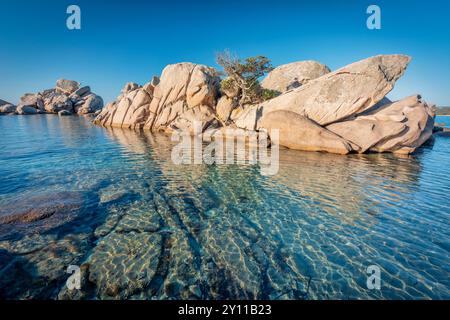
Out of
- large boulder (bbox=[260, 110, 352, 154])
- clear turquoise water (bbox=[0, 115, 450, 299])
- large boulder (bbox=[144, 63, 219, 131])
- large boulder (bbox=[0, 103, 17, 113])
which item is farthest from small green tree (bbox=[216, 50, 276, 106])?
large boulder (bbox=[0, 103, 17, 113])

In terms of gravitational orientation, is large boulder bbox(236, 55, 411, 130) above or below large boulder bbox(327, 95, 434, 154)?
above

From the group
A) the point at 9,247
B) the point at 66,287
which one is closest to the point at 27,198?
the point at 9,247

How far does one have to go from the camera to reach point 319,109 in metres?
18.5

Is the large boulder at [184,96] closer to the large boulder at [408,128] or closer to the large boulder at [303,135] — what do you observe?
the large boulder at [303,135]

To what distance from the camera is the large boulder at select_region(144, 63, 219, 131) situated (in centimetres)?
2806

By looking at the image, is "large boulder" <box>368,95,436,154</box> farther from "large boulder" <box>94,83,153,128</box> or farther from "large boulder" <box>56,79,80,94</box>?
"large boulder" <box>56,79,80,94</box>

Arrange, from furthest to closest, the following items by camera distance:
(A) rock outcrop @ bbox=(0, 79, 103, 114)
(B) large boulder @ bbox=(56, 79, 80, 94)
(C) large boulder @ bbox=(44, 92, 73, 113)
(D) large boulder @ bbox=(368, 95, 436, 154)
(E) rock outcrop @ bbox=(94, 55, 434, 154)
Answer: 1. (B) large boulder @ bbox=(56, 79, 80, 94)
2. (C) large boulder @ bbox=(44, 92, 73, 113)
3. (A) rock outcrop @ bbox=(0, 79, 103, 114)
4. (E) rock outcrop @ bbox=(94, 55, 434, 154)
5. (D) large boulder @ bbox=(368, 95, 436, 154)

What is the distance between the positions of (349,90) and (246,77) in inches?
543

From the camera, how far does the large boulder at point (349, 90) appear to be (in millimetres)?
16859

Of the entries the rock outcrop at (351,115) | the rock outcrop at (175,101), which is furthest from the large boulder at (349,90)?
the rock outcrop at (175,101)

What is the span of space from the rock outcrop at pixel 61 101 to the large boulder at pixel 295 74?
2391 inches

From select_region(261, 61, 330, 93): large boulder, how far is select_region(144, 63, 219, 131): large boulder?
9619mm

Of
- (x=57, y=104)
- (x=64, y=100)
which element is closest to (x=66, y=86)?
(x=64, y=100)

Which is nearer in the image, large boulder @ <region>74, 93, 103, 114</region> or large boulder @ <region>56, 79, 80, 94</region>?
large boulder @ <region>74, 93, 103, 114</region>
